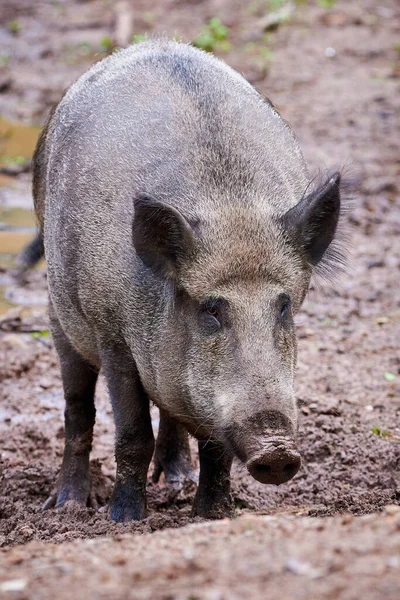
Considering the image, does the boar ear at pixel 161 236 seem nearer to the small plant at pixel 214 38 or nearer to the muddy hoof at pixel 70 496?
the muddy hoof at pixel 70 496

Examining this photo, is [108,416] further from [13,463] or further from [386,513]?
[386,513]

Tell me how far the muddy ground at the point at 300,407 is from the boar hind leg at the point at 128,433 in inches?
5.6

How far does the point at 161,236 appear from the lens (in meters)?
4.86

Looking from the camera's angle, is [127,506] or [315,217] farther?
[127,506]

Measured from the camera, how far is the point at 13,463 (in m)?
6.34

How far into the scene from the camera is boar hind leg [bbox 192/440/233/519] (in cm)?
532

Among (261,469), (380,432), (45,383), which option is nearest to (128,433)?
(261,469)

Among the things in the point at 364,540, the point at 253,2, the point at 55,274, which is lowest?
the point at 253,2

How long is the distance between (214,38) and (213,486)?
14.2 meters

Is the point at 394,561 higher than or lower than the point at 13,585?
higher

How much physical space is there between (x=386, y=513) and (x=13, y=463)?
3.09 metres

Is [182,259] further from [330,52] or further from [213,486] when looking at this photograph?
[330,52]

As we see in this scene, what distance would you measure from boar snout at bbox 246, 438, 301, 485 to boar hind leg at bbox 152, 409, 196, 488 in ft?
7.25

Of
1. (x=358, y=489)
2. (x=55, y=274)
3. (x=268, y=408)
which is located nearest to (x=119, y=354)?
(x=55, y=274)
